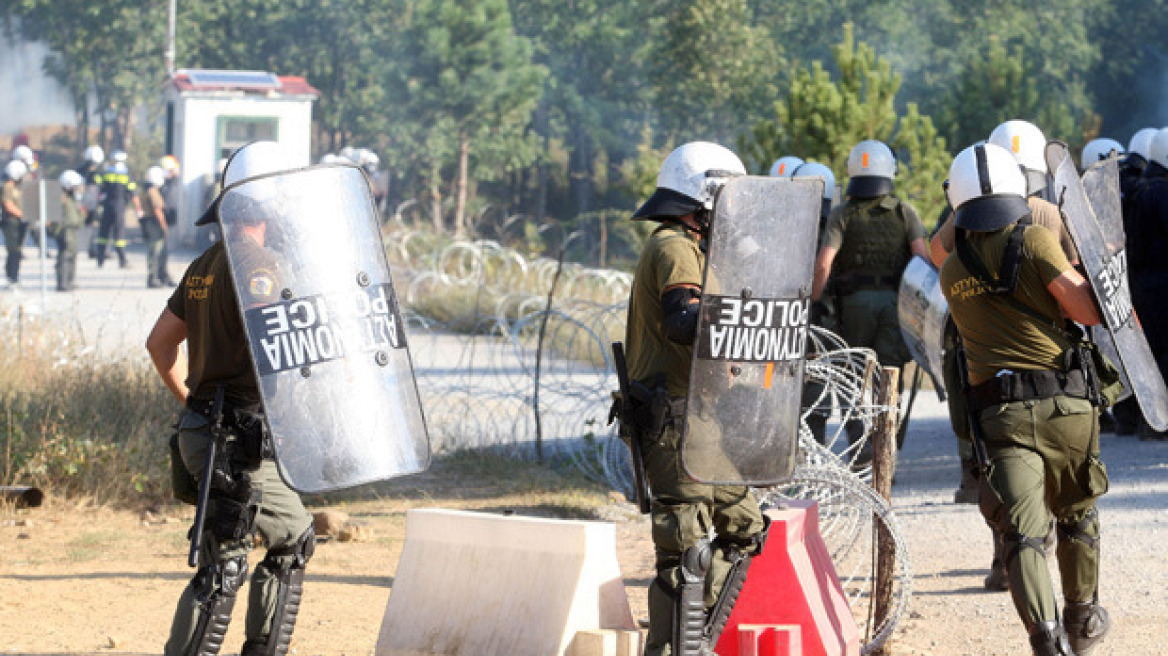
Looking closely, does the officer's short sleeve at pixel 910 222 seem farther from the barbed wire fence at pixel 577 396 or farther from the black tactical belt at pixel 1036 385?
the black tactical belt at pixel 1036 385

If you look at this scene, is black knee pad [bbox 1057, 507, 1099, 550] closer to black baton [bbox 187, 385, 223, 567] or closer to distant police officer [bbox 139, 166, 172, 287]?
black baton [bbox 187, 385, 223, 567]

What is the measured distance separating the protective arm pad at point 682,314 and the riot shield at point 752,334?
0.03 m

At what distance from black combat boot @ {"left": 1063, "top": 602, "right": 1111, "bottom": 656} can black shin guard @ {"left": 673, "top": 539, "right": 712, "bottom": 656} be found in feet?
4.74

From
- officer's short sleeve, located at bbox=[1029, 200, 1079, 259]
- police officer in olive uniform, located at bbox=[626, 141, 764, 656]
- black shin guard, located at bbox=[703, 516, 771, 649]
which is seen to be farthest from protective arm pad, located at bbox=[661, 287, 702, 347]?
officer's short sleeve, located at bbox=[1029, 200, 1079, 259]

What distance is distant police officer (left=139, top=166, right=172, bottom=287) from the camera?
72.1 ft

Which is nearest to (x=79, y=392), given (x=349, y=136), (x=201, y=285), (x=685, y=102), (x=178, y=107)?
(x=201, y=285)

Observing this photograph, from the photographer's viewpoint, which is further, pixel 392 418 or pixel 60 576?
pixel 60 576

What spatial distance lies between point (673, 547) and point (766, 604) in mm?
861

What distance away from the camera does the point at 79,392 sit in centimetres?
941

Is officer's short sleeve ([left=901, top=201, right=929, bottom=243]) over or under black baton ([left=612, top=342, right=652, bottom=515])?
over

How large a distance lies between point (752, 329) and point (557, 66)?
48.3 m

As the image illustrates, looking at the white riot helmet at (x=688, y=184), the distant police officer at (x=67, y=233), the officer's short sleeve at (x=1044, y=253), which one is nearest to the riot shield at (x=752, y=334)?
the white riot helmet at (x=688, y=184)

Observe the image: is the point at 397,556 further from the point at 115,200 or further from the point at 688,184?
the point at 115,200

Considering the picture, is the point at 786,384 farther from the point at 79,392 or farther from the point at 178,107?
the point at 178,107
